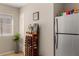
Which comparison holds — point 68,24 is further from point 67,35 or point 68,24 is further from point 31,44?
point 31,44

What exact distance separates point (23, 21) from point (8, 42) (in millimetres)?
387

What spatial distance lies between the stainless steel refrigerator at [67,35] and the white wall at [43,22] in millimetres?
183

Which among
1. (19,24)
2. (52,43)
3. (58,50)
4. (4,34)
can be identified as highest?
(19,24)

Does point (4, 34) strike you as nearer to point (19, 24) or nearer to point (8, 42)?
point (8, 42)

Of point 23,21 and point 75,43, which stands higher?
point 23,21

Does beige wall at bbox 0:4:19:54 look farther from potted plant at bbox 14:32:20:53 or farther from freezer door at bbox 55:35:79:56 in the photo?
freezer door at bbox 55:35:79:56

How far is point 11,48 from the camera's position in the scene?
1.69 metres

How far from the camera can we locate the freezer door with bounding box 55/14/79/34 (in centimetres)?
180

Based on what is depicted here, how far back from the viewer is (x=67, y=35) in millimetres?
1883

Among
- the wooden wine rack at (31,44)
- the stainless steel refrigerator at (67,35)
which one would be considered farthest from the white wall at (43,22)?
the stainless steel refrigerator at (67,35)

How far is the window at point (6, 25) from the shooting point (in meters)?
1.58

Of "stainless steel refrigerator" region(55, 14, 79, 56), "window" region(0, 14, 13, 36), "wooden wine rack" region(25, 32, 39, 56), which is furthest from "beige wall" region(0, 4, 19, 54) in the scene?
"stainless steel refrigerator" region(55, 14, 79, 56)

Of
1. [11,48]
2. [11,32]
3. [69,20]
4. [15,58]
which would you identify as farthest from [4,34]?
[69,20]

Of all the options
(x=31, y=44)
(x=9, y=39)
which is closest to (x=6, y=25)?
(x=9, y=39)
